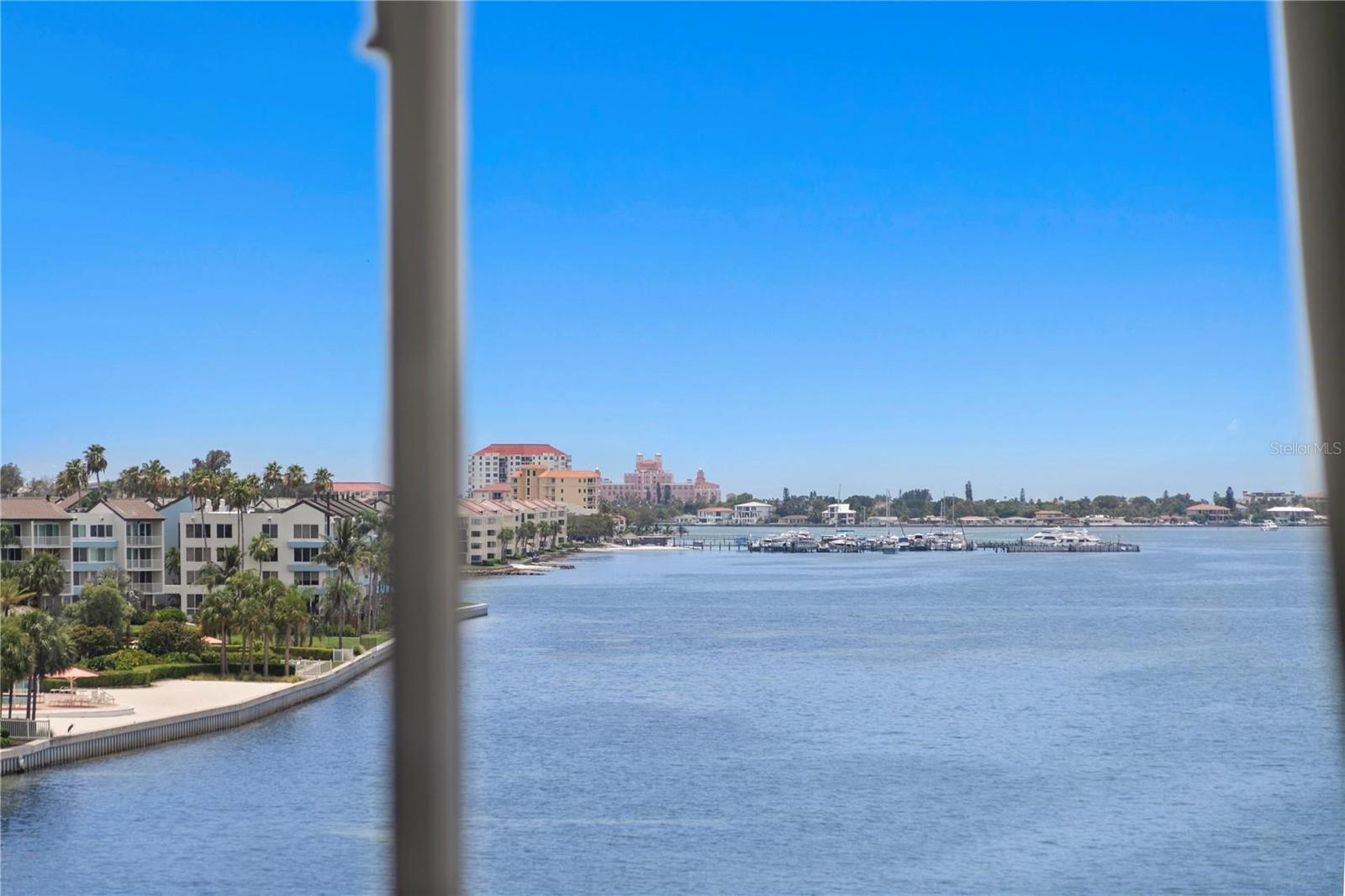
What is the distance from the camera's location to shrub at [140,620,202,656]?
17734 mm

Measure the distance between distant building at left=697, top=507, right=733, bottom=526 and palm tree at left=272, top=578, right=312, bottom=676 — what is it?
71.8 m

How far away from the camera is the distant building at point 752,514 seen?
91.9 metres

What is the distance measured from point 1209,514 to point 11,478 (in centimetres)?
6116

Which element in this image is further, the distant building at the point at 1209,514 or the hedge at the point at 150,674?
the distant building at the point at 1209,514

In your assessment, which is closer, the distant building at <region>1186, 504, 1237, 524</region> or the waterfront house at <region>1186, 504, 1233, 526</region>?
the waterfront house at <region>1186, 504, 1233, 526</region>

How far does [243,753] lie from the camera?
14.5m

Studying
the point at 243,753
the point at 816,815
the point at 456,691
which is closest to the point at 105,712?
the point at 243,753

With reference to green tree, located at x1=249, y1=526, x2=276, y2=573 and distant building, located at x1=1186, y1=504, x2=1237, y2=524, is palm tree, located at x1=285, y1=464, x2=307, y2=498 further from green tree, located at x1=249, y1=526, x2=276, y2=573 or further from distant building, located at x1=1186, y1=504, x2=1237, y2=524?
distant building, located at x1=1186, y1=504, x2=1237, y2=524

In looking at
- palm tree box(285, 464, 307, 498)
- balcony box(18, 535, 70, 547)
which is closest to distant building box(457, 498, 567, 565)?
palm tree box(285, 464, 307, 498)

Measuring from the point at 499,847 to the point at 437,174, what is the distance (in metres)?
12.2

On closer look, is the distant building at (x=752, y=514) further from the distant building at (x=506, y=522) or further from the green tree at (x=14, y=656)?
the green tree at (x=14, y=656)

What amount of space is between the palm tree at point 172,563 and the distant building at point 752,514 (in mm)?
69898

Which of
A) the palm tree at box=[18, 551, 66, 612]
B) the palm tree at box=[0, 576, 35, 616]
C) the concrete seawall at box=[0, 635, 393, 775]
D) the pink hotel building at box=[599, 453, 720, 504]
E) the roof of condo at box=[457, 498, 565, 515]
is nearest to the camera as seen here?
the concrete seawall at box=[0, 635, 393, 775]

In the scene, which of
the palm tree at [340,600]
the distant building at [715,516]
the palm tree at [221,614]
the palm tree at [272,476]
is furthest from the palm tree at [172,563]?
the distant building at [715,516]
